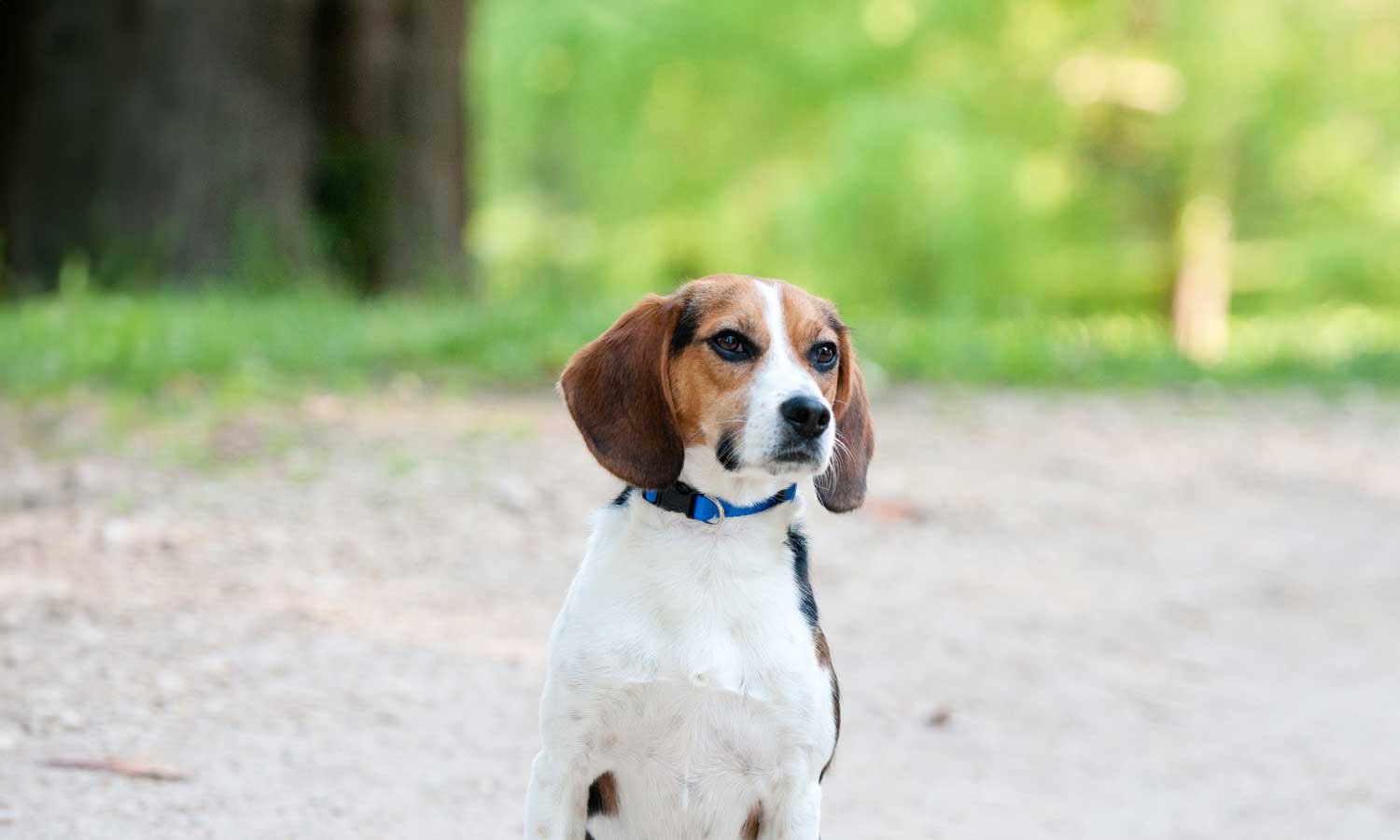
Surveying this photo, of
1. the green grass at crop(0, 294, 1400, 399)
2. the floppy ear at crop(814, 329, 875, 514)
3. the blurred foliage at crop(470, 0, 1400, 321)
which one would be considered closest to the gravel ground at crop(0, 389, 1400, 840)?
the green grass at crop(0, 294, 1400, 399)

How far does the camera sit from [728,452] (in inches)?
115

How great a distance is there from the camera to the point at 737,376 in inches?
119

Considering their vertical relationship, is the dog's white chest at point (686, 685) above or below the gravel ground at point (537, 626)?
above

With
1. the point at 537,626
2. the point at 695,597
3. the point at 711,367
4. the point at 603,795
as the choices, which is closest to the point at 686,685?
the point at 695,597

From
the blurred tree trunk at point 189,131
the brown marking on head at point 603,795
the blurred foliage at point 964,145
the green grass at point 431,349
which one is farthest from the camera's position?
the blurred foliage at point 964,145

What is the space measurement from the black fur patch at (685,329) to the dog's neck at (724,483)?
22cm

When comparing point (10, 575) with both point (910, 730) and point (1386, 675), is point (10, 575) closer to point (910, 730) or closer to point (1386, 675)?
point (910, 730)

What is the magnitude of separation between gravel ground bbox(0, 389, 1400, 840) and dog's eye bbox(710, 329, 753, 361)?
4.38 feet

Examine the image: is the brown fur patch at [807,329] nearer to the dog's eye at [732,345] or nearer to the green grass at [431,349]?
the dog's eye at [732,345]

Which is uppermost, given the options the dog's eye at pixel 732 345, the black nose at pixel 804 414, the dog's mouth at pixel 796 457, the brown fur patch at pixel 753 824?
the dog's eye at pixel 732 345

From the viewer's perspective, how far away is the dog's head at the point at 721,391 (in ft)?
9.47

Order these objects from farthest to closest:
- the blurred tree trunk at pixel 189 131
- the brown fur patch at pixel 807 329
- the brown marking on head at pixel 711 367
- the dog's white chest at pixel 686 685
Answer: the blurred tree trunk at pixel 189 131
the brown fur patch at pixel 807 329
the brown marking on head at pixel 711 367
the dog's white chest at pixel 686 685

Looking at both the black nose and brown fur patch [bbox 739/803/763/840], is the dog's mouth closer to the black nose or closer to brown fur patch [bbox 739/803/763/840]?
the black nose

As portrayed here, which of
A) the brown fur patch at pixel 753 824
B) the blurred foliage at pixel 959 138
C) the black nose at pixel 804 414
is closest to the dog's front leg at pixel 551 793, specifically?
the brown fur patch at pixel 753 824
